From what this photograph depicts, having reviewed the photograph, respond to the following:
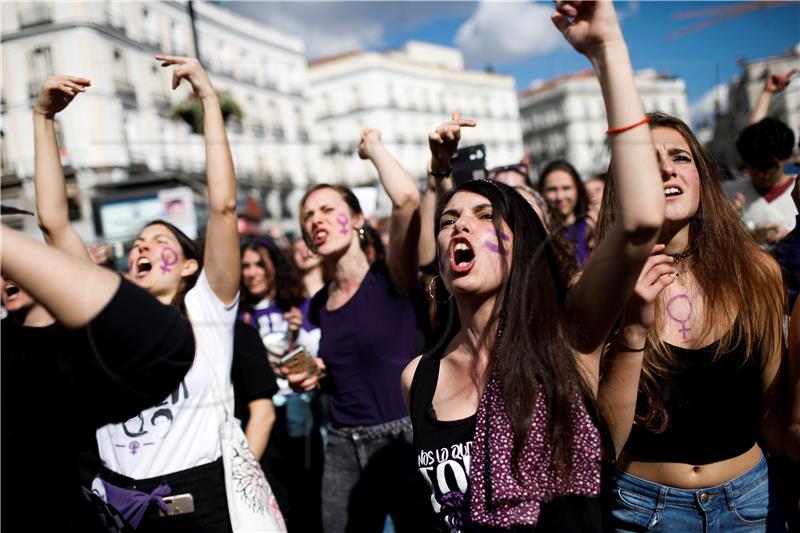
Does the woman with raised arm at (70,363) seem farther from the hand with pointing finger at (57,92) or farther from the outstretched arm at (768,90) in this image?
the outstretched arm at (768,90)

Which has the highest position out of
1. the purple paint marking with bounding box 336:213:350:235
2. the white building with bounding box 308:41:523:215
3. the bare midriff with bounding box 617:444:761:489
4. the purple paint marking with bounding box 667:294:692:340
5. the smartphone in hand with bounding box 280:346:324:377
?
the white building with bounding box 308:41:523:215

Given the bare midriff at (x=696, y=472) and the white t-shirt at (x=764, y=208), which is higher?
the white t-shirt at (x=764, y=208)

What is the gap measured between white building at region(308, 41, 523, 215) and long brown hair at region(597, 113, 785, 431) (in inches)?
71.2

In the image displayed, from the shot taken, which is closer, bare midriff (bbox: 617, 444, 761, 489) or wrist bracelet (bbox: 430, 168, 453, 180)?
bare midriff (bbox: 617, 444, 761, 489)

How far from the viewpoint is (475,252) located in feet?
5.57

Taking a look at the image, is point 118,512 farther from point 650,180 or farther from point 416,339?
point 650,180

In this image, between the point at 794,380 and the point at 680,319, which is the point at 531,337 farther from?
the point at 794,380

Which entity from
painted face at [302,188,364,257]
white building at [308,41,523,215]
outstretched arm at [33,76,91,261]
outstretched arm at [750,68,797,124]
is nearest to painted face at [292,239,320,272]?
white building at [308,41,523,215]

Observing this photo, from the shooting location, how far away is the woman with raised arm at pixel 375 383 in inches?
107

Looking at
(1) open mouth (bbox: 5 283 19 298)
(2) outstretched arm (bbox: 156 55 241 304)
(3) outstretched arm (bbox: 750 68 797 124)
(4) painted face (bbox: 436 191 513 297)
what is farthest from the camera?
(3) outstretched arm (bbox: 750 68 797 124)

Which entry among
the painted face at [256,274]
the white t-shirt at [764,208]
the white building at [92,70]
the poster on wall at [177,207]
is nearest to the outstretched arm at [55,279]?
the white building at [92,70]

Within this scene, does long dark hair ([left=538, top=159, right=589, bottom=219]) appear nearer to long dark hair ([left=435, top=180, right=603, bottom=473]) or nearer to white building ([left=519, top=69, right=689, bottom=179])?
white building ([left=519, top=69, right=689, bottom=179])

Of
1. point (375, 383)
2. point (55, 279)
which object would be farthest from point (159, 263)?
point (55, 279)

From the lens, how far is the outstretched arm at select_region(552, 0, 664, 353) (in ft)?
3.90
